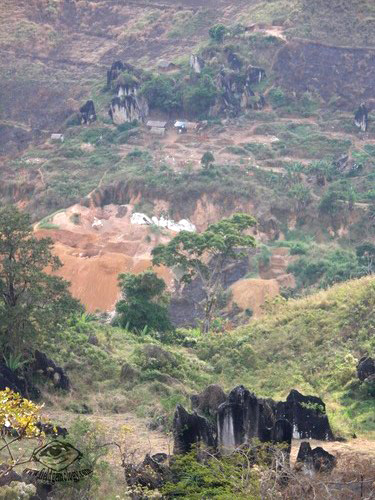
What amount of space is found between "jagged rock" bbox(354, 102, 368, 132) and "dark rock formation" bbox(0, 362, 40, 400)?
49.5 m

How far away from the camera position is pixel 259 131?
238ft

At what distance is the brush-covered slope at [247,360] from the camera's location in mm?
24812

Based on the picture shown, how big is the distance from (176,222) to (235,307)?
41.8 feet

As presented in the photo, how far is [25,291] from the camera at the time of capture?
25875 millimetres

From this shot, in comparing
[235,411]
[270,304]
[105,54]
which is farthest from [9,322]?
[105,54]

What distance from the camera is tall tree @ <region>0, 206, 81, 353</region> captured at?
81.3 feet

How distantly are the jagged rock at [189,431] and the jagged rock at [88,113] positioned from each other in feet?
191

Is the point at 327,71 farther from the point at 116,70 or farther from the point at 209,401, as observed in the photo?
the point at 209,401

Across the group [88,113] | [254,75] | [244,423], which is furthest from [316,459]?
[254,75]

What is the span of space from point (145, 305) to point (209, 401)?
13.1 m

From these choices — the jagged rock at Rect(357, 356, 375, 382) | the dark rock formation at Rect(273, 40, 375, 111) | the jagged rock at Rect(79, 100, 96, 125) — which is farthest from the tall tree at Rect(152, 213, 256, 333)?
the dark rock formation at Rect(273, 40, 375, 111)

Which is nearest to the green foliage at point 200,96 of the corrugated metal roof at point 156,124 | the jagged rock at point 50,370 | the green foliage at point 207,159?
the corrugated metal roof at point 156,124

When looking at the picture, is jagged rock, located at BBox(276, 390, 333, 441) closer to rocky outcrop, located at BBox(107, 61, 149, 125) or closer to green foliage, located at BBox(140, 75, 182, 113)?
green foliage, located at BBox(140, 75, 182, 113)

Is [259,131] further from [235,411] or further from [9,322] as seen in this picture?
[235,411]
